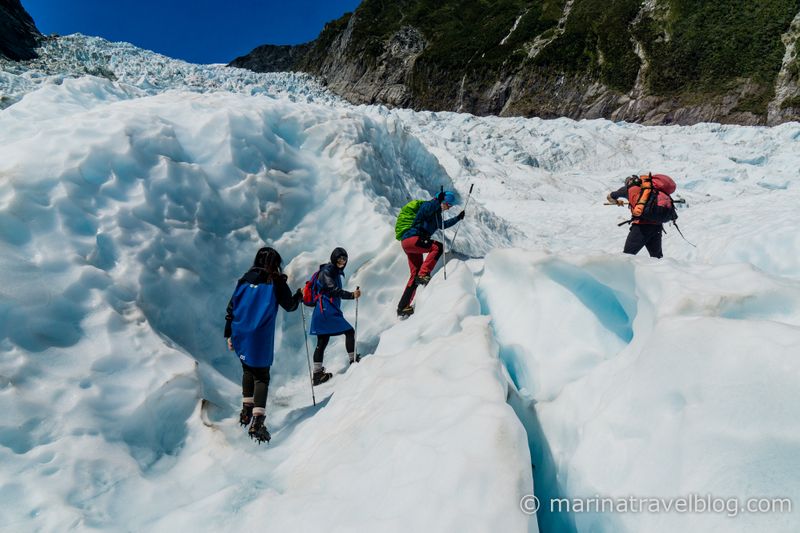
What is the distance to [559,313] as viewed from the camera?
3566mm

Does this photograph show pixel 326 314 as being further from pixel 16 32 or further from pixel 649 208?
pixel 16 32

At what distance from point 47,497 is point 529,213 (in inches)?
561

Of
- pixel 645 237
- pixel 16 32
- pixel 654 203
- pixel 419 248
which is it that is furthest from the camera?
pixel 16 32

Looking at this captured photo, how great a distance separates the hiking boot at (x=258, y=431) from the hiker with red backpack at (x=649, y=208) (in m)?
4.91

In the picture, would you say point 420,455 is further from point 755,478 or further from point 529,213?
point 529,213

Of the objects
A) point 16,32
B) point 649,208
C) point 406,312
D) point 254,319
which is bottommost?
point 406,312

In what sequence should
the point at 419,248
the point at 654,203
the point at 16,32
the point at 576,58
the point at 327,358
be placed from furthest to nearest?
the point at 576,58 → the point at 16,32 → the point at 654,203 → the point at 419,248 → the point at 327,358

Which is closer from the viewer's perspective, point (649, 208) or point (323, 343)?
point (323, 343)

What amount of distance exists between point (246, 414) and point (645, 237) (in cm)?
540

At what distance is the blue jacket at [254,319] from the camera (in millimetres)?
3361

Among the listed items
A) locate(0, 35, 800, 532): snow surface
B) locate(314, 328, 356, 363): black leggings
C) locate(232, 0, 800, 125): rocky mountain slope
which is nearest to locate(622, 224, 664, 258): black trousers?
locate(0, 35, 800, 532): snow surface

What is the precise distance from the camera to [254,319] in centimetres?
339

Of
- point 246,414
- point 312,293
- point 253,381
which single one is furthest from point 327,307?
point 246,414

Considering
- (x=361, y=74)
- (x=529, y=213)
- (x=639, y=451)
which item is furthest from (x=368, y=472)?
(x=361, y=74)
